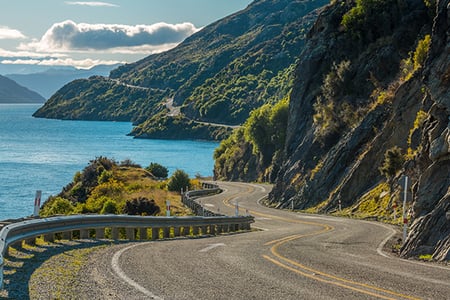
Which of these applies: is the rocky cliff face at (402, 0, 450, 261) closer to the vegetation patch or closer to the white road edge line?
the white road edge line

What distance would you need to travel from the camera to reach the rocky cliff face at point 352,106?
115ft

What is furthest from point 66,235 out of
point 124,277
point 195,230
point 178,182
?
point 178,182

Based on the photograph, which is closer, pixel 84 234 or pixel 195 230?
pixel 84 234

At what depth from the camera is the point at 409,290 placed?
9.05 metres

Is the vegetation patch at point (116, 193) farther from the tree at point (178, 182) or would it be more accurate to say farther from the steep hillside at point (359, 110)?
the steep hillside at point (359, 110)

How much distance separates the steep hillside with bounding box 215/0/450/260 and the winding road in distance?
13181 millimetres

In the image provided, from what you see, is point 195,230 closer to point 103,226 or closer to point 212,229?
point 212,229

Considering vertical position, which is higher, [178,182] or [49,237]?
[49,237]

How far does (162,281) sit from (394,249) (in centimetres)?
971

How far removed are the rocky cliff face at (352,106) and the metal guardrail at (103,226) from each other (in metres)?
10.1

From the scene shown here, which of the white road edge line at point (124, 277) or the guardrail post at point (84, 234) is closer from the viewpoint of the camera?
the white road edge line at point (124, 277)

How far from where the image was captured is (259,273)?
34.9 ft

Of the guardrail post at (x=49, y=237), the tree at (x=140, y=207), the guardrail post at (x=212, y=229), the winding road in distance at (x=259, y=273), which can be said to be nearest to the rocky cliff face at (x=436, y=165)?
the winding road in distance at (x=259, y=273)

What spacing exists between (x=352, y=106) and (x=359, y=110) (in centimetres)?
174
